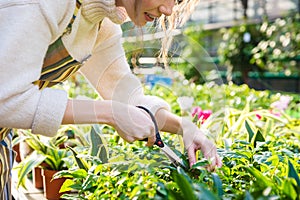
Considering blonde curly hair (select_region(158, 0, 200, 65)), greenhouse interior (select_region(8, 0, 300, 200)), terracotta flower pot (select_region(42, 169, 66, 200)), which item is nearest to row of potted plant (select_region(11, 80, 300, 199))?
greenhouse interior (select_region(8, 0, 300, 200))

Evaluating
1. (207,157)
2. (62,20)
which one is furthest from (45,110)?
(207,157)

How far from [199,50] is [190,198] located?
2.04 ft

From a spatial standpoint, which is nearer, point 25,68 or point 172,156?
point 25,68

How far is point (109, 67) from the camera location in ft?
5.41

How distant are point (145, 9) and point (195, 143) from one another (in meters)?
0.38

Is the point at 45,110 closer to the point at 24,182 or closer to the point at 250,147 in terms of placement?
the point at 250,147

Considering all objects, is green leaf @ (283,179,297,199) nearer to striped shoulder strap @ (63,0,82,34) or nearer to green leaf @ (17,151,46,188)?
striped shoulder strap @ (63,0,82,34)

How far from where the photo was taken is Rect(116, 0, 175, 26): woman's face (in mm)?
1326

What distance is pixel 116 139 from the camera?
7.18 feet

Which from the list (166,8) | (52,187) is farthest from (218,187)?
(52,187)

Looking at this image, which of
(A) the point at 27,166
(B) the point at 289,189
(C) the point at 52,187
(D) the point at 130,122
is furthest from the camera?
(A) the point at 27,166

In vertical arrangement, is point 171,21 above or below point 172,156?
above

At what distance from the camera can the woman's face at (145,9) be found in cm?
133

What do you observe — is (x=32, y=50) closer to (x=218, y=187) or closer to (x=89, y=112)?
(x=89, y=112)
